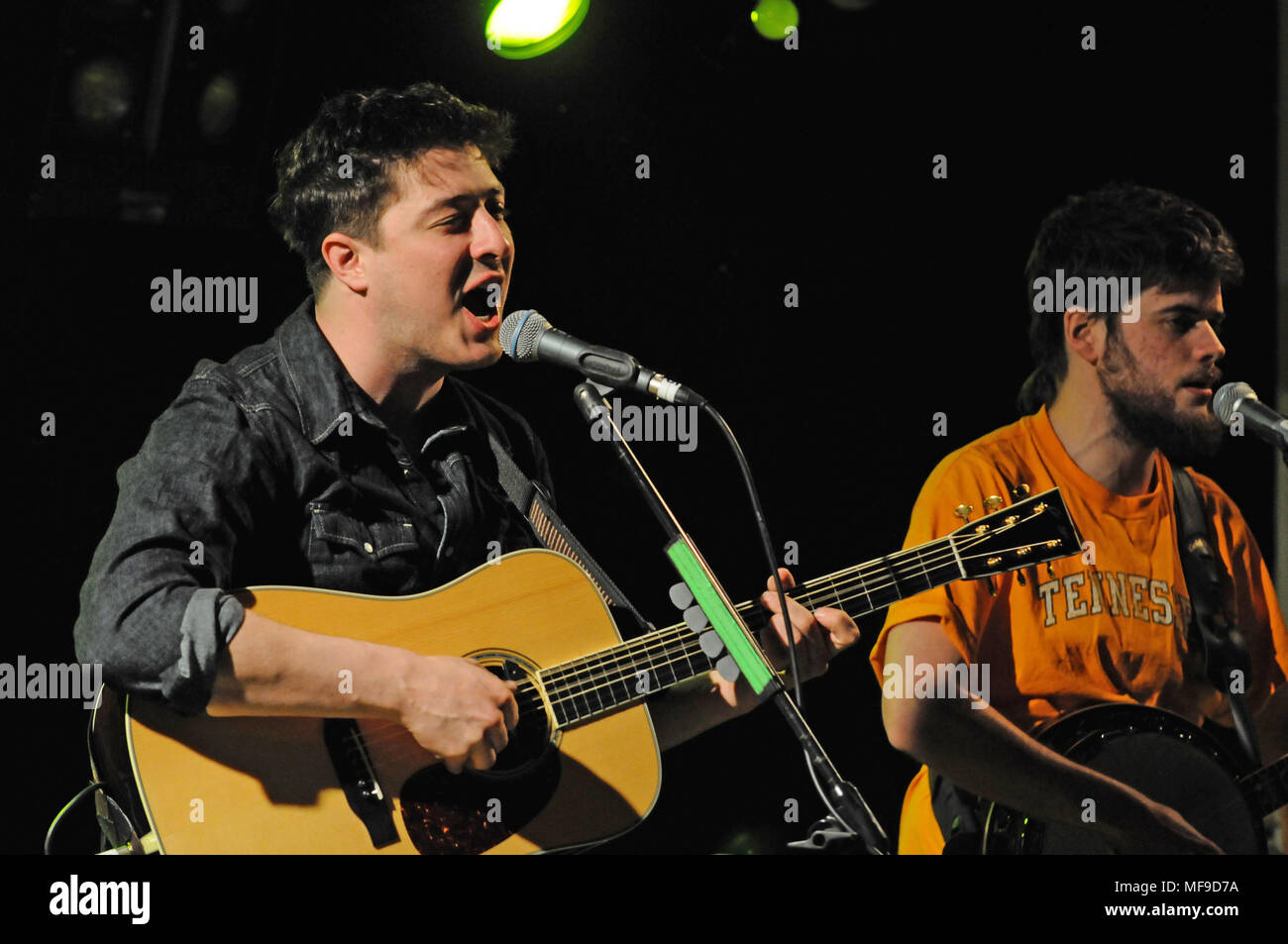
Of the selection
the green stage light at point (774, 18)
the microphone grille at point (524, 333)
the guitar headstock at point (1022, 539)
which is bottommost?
the guitar headstock at point (1022, 539)

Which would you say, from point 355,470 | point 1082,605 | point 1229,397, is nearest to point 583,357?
point 355,470

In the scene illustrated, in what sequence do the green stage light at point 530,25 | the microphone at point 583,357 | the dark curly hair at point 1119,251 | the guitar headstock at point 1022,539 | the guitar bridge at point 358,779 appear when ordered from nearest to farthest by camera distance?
the microphone at point 583,357
the guitar bridge at point 358,779
the guitar headstock at point 1022,539
the green stage light at point 530,25
the dark curly hair at point 1119,251

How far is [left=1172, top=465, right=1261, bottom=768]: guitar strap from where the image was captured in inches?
120

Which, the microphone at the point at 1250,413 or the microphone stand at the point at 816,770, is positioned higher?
the microphone at the point at 1250,413

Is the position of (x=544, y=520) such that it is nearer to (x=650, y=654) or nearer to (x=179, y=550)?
(x=650, y=654)

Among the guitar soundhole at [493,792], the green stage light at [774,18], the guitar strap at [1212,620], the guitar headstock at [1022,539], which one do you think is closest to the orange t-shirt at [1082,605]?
the guitar strap at [1212,620]

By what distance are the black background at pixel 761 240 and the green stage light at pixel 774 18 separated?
4 cm

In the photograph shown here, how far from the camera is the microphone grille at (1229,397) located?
285 centimetres

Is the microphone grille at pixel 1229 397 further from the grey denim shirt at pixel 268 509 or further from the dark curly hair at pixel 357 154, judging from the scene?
the dark curly hair at pixel 357 154

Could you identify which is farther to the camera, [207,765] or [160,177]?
[160,177]

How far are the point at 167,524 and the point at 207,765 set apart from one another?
1.39 feet

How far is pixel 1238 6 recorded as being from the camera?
11.6 ft

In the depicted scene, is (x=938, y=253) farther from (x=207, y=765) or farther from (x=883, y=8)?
(x=207, y=765)
